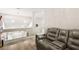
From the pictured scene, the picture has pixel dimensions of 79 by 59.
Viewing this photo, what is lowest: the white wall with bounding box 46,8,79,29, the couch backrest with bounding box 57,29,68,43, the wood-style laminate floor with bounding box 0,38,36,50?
the wood-style laminate floor with bounding box 0,38,36,50

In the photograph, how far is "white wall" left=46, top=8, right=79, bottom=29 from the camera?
1.37 meters

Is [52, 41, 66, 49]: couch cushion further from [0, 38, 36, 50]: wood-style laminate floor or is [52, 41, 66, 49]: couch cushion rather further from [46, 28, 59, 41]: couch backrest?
[0, 38, 36, 50]: wood-style laminate floor

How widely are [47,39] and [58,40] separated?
17 centimetres

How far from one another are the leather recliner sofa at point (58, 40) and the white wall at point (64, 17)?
A: 77mm

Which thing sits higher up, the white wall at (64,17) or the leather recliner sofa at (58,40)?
the white wall at (64,17)

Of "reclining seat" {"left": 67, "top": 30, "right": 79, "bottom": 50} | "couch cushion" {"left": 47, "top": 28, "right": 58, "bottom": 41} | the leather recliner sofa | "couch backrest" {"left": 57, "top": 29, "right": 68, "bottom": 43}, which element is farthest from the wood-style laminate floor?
"reclining seat" {"left": 67, "top": 30, "right": 79, "bottom": 50}

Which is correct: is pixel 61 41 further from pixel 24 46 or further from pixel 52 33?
pixel 24 46

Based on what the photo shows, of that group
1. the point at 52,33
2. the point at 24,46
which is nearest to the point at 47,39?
the point at 52,33

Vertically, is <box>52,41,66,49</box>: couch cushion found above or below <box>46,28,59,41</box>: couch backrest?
below

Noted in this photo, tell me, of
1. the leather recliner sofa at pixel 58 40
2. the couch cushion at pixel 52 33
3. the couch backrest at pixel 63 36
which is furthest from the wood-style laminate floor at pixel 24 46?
the couch backrest at pixel 63 36

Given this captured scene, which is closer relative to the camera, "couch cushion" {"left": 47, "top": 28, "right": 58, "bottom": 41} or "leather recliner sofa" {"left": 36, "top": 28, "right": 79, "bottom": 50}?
"leather recliner sofa" {"left": 36, "top": 28, "right": 79, "bottom": 50}

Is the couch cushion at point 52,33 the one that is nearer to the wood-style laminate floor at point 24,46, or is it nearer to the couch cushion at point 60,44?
the couch cushion at point 60,44

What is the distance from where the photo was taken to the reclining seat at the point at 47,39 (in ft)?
4.73
